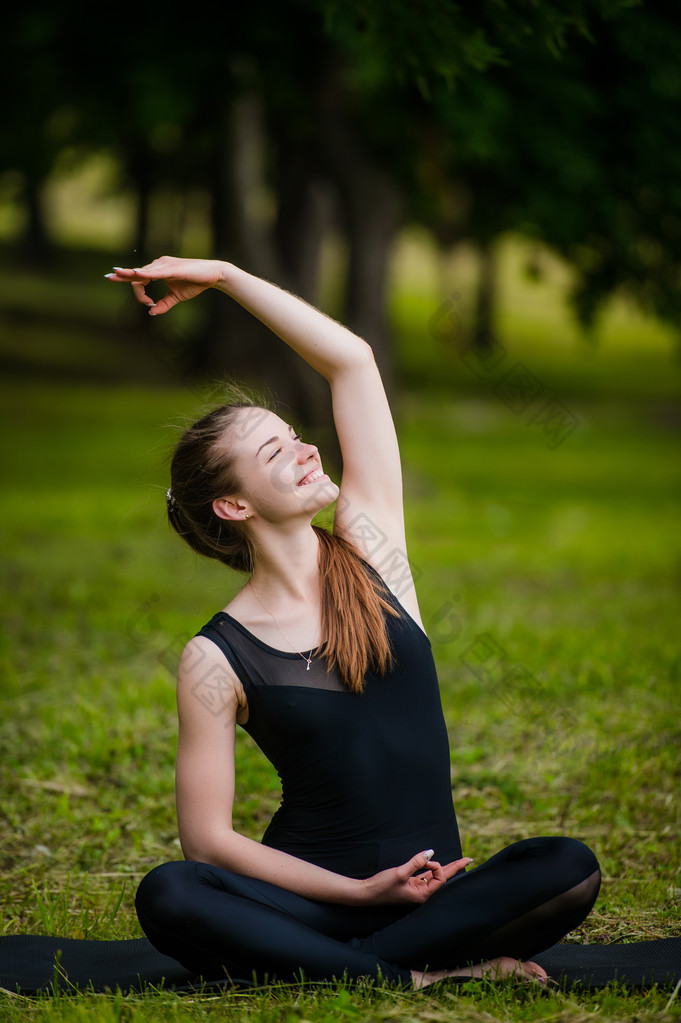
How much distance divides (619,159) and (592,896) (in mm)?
8666

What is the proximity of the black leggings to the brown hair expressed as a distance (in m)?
0.57

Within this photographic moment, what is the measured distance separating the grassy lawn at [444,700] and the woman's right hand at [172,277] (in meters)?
0.49

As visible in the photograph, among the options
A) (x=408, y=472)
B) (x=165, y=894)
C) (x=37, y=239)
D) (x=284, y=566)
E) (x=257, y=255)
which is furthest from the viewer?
(x=37, y=239)

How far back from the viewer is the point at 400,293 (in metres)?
42.6

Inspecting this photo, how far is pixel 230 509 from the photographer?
2.94 metres

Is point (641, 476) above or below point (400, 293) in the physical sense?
below

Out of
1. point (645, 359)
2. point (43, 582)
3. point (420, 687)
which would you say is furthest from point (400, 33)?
point (645, 359)

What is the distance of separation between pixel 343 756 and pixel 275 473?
0.75 meters

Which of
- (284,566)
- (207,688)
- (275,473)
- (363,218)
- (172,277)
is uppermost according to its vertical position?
(363,218)

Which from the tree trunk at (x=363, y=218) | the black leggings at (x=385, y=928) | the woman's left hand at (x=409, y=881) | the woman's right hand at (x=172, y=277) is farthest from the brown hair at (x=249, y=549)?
Answer: the tree trunk at (x=363, y=218)

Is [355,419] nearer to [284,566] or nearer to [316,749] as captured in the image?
[284,566]

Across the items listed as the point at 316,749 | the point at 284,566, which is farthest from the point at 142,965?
the point at 284,566

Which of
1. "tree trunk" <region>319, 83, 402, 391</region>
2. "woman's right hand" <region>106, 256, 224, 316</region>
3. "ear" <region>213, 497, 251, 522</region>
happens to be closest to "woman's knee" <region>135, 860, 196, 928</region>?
"ear" <region>213, 497, 251, 522</region>

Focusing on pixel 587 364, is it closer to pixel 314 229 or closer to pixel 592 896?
pixel 314 229
